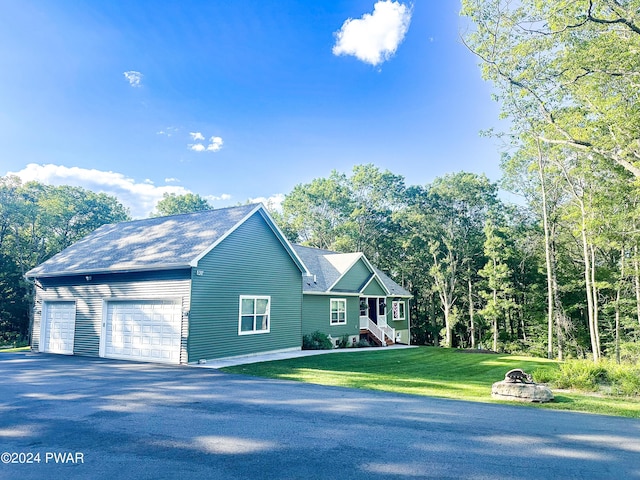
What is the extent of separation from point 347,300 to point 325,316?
8.09 ft

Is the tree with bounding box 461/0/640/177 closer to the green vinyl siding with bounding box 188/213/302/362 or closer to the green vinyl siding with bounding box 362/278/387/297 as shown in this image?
the green vinyl siding with bounding box 188/213/302/362

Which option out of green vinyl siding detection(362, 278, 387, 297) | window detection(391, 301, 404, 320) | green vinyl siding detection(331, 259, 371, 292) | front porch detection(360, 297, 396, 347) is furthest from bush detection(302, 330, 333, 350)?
window detection(391, 301, 404, 320)

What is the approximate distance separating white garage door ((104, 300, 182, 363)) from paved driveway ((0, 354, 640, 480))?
4586mm

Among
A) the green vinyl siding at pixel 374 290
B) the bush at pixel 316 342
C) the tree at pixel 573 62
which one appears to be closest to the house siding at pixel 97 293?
the bush at pixel 316 342

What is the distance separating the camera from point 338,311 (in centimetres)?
2344

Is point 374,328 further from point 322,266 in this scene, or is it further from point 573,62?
point 573,62

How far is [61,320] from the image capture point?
16766mm

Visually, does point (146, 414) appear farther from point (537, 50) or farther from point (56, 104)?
point (56, 104)

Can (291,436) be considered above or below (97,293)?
below

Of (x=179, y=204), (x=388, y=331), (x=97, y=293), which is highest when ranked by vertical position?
(x=179, y=204)

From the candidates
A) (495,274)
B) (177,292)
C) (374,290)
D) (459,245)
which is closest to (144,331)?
(177,292)

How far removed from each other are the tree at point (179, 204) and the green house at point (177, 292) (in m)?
28.9

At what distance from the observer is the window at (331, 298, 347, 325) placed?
2301 centimetres

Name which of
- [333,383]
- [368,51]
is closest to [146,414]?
[333,383]
